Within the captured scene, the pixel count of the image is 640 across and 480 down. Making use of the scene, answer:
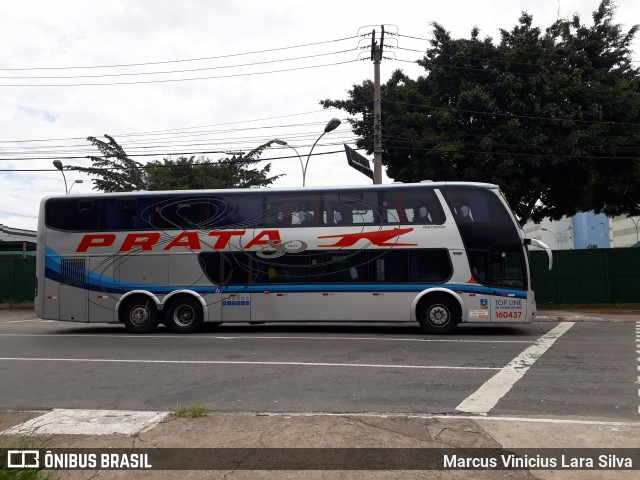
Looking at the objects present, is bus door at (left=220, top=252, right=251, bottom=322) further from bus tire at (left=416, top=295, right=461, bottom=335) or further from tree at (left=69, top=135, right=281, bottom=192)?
tree at (left=69, top=135, right=281, bottom=192)

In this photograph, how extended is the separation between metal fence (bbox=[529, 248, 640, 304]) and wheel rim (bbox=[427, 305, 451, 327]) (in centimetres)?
1033

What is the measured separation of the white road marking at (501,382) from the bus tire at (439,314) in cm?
208

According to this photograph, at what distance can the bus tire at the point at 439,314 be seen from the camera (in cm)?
Result: 1399

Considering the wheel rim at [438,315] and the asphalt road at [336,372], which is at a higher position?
the wheel rim at [438,315]

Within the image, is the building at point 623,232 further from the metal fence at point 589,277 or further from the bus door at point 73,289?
the bus door at point 73,289

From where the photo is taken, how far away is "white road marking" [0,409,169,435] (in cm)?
583

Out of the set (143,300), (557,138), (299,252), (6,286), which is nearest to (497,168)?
(557,138)

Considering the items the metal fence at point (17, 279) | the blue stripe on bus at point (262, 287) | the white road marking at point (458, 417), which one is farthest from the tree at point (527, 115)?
the metal fence at point (17, 279)

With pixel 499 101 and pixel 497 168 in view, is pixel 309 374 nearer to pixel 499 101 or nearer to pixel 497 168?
pixel 497 168

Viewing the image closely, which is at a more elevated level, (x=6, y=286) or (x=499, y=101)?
(x=499, y=101)

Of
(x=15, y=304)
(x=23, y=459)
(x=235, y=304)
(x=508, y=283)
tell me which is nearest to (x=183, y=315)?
(x=235, y=304)

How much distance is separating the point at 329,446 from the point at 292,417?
3.53 ft

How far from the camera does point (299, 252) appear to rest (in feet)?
48.4

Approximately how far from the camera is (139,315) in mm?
15383
